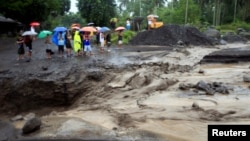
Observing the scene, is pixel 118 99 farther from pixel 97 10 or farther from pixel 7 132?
pixel 97 10

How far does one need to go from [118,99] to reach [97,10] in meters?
27.1

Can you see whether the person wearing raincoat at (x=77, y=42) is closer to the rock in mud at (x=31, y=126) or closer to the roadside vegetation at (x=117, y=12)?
the rock in mud at (x=31, y=126)

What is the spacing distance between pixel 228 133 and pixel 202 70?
9762mm

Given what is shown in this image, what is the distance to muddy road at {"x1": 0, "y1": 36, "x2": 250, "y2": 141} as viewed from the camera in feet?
28.8

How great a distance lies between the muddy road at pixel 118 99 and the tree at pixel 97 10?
22484 mm

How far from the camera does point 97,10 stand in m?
37.0

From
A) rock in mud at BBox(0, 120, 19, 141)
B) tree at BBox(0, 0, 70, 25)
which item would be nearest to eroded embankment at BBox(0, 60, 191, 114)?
rock in mud at BBox(0, 120, 19, 141)

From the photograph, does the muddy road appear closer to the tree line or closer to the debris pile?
the debris pile

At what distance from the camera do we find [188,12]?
42062 millimetres

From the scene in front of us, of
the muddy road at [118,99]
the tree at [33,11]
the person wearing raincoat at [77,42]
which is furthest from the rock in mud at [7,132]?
the tree at [33,11]

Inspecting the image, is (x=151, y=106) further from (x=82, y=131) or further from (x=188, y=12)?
(x=188, y=12)

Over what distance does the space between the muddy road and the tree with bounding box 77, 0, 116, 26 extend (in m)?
22.5

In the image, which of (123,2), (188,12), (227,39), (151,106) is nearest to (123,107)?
(151,106)

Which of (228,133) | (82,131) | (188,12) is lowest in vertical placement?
(82,131)
